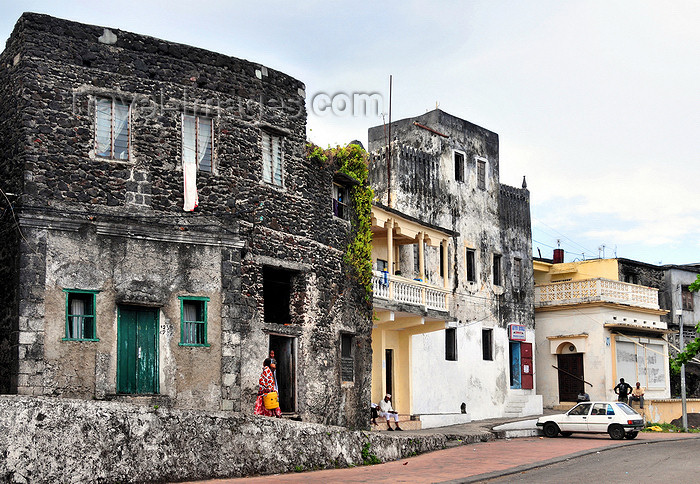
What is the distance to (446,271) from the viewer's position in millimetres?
33375

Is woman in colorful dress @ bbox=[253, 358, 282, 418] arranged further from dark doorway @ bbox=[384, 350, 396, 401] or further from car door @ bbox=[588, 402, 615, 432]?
car door @ bbox=[588, 402, 615, 432]

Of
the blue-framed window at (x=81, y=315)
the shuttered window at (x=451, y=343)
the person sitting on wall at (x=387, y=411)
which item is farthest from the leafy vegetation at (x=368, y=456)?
the shuttered window at (x=451, y=343)

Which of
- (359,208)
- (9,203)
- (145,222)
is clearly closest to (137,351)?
(145,222)

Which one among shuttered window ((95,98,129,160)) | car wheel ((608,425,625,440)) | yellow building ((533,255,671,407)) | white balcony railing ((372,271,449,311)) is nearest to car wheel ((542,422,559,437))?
car wheel ((608,425,625,440))

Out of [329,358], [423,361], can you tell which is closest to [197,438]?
[329,358]

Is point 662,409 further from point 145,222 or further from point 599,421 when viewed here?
point 145,222

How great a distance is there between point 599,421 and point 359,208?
31.9 feet

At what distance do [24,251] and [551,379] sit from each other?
27.7m

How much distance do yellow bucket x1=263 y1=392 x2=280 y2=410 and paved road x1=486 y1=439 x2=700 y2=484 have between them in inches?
215

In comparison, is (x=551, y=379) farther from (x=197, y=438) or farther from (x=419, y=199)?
(x=197, y=438)

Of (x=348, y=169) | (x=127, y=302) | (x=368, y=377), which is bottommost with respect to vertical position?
(x=368, y=377)

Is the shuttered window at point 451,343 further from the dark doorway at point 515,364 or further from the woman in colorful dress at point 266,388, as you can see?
the woman in colorful dress at point 266,388

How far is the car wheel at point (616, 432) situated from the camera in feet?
84.6

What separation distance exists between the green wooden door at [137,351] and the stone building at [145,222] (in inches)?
1.1
